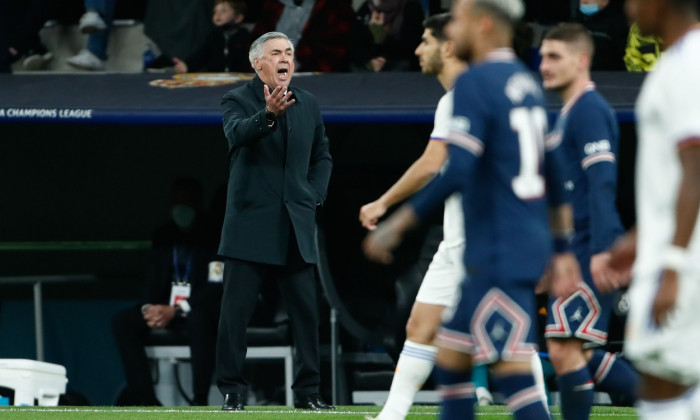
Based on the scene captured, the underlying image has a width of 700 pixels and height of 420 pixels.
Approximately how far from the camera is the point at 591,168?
18.6ft

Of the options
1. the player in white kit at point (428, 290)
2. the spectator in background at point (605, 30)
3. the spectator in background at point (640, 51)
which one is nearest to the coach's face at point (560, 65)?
the player in white kit at point (428, 290)

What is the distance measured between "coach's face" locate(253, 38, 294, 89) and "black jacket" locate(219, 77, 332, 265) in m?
0.15

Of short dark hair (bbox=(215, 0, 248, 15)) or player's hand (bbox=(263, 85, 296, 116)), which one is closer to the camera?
player's hand (bbox=(263, 85, 296, 116))

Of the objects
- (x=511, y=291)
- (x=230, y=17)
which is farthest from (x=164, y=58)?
(x=511, y=291)

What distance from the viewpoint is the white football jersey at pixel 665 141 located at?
3516mm

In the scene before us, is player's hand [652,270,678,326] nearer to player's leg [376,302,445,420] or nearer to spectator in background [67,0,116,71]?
player's leg [376,302,445,420]

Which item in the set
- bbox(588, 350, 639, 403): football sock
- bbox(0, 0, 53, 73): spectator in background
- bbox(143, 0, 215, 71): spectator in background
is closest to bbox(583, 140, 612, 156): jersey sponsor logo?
bbox(588, 350, 639, 403): football sock

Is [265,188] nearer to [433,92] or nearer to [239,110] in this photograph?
[239,110]

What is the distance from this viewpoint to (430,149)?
6047 mm

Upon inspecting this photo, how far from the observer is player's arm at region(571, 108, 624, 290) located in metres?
5.52

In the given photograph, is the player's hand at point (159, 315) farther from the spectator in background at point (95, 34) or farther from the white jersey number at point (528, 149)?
the white jersey number at point (528, 149)

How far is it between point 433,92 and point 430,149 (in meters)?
3.95

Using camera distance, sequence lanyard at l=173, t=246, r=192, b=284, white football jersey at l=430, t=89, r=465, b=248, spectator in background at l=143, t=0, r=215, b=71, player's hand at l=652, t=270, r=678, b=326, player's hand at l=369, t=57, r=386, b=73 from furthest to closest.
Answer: spectator in background at l=143, t=0, r=215, b=71 → player's hand at l=369, t=57, r=386, b=73 → lanyard at l=173, t=246, r=192, b=284 → white football jersey at l=430, t=89, r=465, b=248 → player's hand at l=652, t=270, r=678, b=326

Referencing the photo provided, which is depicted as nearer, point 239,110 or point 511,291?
point 511,291
